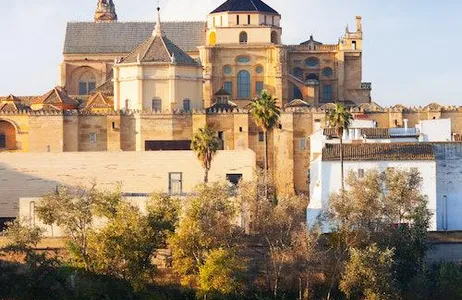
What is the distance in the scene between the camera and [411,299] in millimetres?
57875

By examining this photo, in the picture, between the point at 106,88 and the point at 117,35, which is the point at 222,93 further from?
the point at 117,35

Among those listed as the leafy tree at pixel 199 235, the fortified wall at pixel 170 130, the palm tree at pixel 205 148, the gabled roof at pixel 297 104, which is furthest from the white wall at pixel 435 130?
the leafy tree at pixel 199 235

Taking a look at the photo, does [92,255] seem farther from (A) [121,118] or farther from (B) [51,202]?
(A) [121,118]

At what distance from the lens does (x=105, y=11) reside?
123 metres

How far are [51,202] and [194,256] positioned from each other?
729 cm

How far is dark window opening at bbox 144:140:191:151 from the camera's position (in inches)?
3150

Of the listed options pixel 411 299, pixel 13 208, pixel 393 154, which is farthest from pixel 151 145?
pixel 411 299

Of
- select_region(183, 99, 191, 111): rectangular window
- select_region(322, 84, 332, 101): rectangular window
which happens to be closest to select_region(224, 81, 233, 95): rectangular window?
select_region(322, 84, 332, 101): rectangular window

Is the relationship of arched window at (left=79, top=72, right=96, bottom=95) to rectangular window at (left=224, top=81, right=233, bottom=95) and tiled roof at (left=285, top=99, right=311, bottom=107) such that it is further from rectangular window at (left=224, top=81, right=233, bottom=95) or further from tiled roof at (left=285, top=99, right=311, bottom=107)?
tiled roof at (left=285, top=99, right=311, bottom=107)

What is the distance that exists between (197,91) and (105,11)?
133 ft

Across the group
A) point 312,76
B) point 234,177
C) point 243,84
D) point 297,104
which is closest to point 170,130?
point 234,177

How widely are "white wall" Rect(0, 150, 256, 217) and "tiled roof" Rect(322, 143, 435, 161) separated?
24.4 feet

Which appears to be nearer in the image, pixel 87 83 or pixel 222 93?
pixel 222 93

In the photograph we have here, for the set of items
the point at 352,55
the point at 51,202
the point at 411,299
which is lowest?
the point at 411,299
